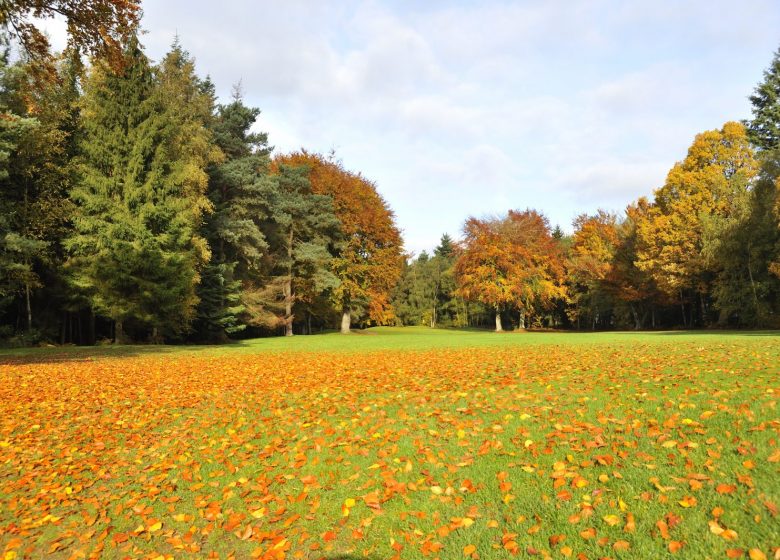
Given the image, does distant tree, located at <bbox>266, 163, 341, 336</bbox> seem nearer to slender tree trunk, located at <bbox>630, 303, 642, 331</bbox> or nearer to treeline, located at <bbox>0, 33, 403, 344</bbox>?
treeline, located at <bbox>0, 33, 403, 344</bbox>

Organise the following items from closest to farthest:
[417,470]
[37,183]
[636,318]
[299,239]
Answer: [417,470] → [37,183] → [299,239] → [636,318]

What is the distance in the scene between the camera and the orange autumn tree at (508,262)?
47.5 metres

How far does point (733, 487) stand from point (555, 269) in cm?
4831

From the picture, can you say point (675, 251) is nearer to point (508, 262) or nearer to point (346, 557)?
point (508, 262)

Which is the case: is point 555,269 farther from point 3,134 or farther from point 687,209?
point 3,134

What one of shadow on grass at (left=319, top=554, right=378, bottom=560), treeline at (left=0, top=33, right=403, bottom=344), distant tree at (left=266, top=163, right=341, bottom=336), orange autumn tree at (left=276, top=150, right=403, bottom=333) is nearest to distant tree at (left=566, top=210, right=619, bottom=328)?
orange autumn tree at (left=276, top=150, right=403, bottom=333)

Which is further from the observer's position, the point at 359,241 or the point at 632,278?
the point at 632,278

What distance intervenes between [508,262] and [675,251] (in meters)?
15.6

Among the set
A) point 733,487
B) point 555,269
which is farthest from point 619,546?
point 555,269

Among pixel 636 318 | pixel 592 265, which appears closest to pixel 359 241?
pixel 592 265

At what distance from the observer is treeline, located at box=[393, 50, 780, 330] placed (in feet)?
105

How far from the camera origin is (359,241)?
137ft

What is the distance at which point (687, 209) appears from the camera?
35.8m

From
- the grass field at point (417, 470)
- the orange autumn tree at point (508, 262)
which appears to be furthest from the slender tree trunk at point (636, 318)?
the grass field at point (417, 470)
